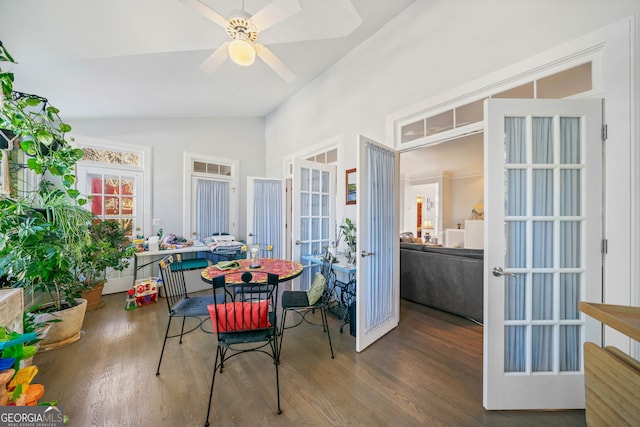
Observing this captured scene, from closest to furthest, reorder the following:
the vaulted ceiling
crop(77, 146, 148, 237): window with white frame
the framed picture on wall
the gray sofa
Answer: the vaulted ceiling → the gray sofa → the framed picture on wall → crop(77, 146, 148, 237): window with white frame

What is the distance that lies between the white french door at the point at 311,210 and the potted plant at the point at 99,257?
7.74 feet

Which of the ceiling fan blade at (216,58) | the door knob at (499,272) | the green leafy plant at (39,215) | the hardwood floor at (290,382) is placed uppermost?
the ceiling fan blade at (216,58)

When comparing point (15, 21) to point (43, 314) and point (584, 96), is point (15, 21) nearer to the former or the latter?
point (43, 314)

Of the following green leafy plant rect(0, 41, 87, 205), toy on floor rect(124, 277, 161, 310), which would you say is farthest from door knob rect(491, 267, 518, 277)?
toy on floor rect(124, 277, 161, 310)

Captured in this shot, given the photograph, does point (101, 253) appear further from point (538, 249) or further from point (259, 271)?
point (538, 249)

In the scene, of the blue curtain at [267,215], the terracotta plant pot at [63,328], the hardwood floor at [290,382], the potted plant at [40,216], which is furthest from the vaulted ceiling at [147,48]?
the hardwood floor at [290,382]

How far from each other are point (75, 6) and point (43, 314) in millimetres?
2703

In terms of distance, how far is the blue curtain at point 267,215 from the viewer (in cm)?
441

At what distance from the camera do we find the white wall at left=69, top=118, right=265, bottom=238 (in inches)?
156

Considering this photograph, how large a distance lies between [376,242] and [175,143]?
13.7 ft

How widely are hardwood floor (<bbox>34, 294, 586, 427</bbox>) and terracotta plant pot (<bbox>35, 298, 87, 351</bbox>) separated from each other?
0.30ft

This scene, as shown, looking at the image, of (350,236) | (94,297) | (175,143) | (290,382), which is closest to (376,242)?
(350,236)

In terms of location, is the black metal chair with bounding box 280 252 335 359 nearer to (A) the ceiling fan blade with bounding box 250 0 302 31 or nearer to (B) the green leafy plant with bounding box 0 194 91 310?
(B) the green leafy plant with bounding box 0 194 91 310

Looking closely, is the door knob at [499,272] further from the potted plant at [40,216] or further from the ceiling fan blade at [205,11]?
the potted plant at [40,216]
